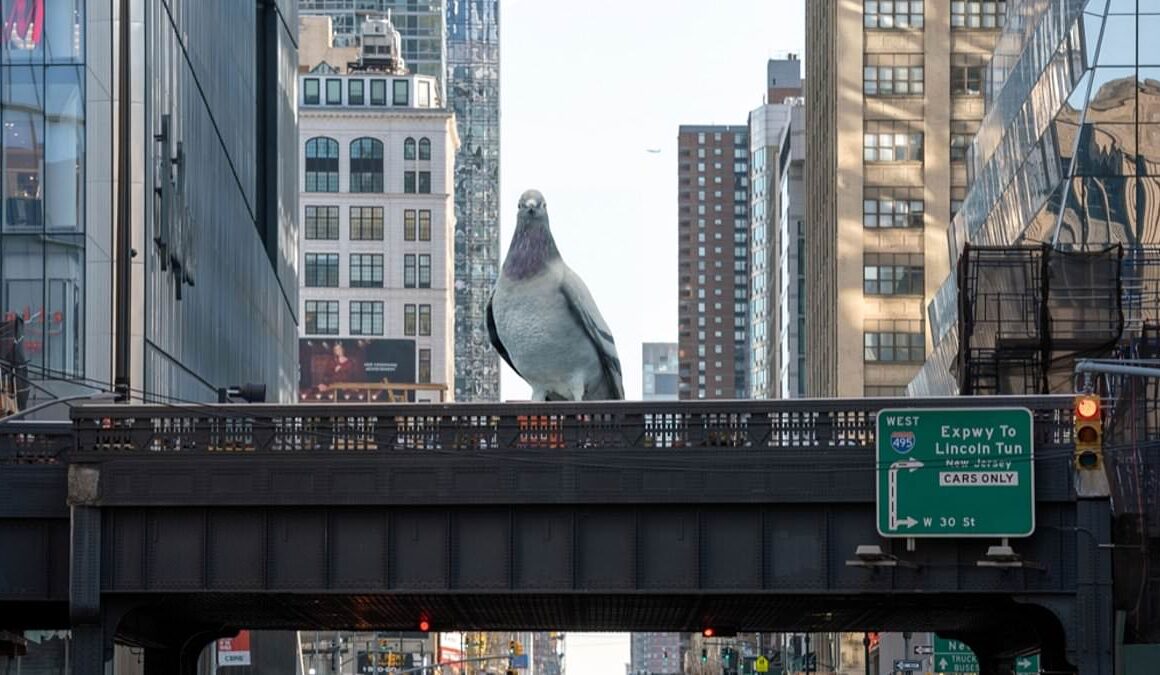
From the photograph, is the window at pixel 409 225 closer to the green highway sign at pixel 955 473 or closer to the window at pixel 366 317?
the window at pixel 366 317

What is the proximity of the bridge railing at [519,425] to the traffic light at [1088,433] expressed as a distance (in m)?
5.31

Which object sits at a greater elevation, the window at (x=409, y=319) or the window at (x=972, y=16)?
the window at (x=972, y=16)

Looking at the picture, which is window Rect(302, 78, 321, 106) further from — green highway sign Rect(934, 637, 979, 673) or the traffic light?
the traffic light

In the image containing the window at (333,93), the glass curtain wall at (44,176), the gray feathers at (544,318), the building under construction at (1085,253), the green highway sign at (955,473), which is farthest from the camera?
the window at (333,93)

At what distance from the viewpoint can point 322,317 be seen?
624 ft

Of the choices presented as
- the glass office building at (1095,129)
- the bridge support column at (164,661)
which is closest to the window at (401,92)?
the glass office building at (1095,129)

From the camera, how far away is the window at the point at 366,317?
190 m

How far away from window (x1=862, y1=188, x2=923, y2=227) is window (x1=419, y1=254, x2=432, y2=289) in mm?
66242

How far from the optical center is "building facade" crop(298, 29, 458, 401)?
190 meters

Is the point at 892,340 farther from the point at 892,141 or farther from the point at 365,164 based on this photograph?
the point at 365,164

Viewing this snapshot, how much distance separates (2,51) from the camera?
4953cm

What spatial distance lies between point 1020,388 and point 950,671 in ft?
64.9

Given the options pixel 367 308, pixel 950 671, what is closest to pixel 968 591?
pixel 950 671

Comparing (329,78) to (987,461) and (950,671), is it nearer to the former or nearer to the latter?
A: (950,671)
